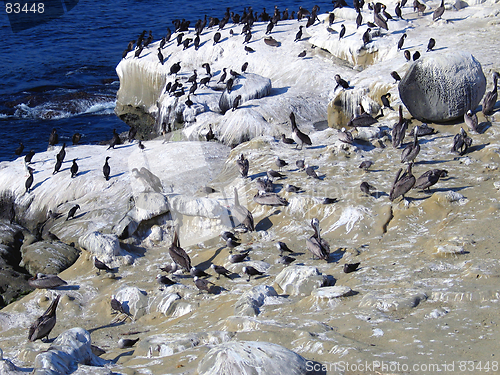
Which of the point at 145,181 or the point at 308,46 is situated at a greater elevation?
the point at 308,46

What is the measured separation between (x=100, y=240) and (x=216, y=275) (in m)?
2.84

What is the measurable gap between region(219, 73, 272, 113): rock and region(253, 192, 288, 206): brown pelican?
290 inches

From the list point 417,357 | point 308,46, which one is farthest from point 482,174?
point 308,46

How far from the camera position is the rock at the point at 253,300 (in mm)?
6652

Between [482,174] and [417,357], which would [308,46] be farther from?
[417,357]

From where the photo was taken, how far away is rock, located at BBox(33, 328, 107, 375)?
16.3 feet

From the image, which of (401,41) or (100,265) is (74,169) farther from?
(401,41)

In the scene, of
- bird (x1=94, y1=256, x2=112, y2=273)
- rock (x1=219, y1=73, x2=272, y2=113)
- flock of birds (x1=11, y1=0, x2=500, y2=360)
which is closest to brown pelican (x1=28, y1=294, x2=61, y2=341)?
flock of birds (x1=11, y1=0, x2=500, y2=360)

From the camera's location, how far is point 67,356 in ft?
18.0

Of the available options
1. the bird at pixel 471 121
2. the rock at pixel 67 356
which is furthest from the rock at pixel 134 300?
the bird at pixel 471 121

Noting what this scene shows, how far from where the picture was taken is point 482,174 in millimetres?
9734

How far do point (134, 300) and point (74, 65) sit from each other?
910 inches

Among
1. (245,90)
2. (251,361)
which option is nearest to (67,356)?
(251,361)

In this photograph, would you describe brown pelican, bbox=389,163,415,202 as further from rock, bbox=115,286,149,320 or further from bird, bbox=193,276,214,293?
rock, bbox=115,286,149,320
